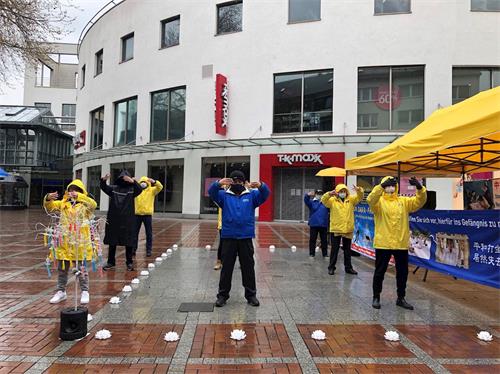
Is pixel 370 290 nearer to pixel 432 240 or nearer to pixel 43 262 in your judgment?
pixel 432 240

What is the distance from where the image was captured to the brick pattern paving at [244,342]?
4.04m

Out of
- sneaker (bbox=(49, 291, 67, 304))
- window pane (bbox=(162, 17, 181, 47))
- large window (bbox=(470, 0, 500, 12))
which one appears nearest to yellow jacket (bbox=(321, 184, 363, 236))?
sneaker (bbox=(49, 291, 67, 304))

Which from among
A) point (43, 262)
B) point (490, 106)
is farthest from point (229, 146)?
point (490, 106)

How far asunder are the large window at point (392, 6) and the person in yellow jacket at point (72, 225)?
59.0 feet

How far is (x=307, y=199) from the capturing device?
10328 mm

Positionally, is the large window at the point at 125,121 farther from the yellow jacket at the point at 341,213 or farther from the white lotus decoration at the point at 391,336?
the white lotus decoration at the point at 391,336

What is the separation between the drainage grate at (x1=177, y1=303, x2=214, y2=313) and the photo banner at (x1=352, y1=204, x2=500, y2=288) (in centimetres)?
389

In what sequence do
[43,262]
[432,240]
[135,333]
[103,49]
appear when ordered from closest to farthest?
[135,333] < [432,240] < [43,262] < [103,49]

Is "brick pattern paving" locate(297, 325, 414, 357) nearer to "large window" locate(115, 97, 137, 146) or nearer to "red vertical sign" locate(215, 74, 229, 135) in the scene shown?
Result: "red vertical sign" locate(215, 74, 229, 135)

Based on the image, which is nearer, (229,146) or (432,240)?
(432,240)

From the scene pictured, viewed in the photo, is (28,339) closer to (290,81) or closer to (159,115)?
(290,81)

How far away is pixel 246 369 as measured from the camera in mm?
3688

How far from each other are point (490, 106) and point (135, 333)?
17.3ft

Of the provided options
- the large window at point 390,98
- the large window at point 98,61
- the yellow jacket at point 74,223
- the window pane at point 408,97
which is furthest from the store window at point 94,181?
the yellow jacket at point 74,223
